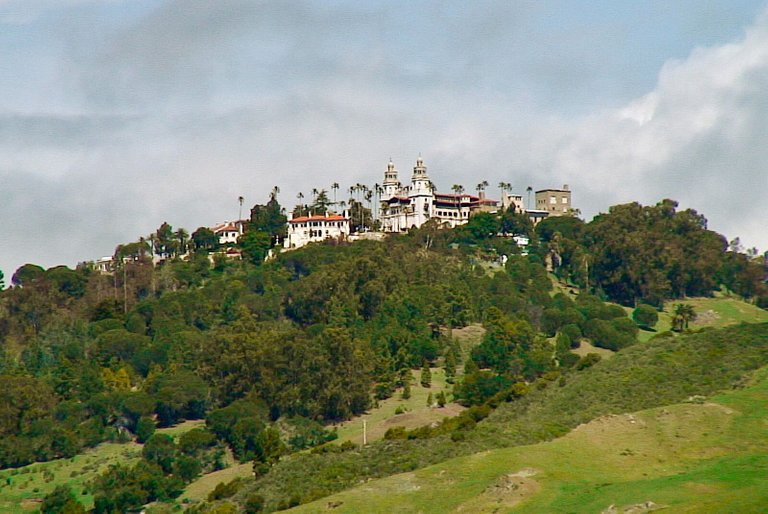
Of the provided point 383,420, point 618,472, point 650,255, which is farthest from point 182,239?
point 618,472

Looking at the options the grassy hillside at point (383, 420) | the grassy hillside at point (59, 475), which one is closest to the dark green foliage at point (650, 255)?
the grassy hillside at point (383, 420)

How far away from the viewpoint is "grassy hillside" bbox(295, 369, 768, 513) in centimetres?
6494

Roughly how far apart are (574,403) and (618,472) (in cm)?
2088

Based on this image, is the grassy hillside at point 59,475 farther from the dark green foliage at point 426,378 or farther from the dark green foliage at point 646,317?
the dark green foliage at point 646,317

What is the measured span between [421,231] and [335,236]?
569 inches

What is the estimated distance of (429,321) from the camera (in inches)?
5817

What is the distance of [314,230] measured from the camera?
193375 millimetres

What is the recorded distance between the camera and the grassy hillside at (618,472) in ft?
213

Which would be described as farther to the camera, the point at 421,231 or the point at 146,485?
the point at 421,231

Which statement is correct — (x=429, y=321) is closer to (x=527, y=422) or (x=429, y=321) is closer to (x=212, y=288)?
(x=212, y=288)

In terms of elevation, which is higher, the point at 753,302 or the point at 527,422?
the point at 753,302

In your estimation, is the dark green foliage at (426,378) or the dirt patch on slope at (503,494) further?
the dark green foliage at (426,378)

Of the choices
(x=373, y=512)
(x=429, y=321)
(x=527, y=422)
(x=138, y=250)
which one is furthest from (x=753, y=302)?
(x=373, y=512)

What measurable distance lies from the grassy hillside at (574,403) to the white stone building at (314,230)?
8699cm
